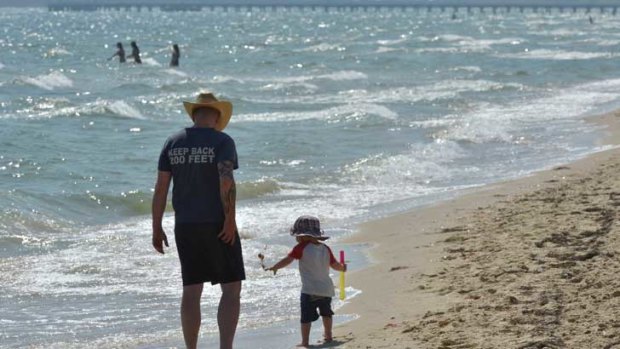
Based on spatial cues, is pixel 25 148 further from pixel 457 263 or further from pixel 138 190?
pixel 457 263

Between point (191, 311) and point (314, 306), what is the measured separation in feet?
3.41

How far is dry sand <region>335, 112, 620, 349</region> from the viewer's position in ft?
22.9

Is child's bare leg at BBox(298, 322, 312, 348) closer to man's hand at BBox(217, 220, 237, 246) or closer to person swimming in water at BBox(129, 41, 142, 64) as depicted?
man's hand at BBox(217, 220, 237, 246)

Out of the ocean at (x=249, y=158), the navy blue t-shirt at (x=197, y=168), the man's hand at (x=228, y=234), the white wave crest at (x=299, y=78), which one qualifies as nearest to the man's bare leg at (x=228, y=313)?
the man's hand at (x=228, y=234)

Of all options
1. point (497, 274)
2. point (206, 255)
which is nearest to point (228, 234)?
point (206, 255)

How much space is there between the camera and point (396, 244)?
11031 mm

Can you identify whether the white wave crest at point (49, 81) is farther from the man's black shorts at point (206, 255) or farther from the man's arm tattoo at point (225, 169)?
the man's arm tattoo at point (225, 169)

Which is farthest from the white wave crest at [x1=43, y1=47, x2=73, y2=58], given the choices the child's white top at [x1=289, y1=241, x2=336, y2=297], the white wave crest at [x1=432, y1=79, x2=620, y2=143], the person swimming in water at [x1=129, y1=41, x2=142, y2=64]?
the child's white top at [x1=289, y1=241, x2=336, y2=297]

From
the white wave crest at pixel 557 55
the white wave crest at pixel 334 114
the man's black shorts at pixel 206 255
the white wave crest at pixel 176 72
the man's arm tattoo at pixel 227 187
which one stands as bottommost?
the white wave crest at pixel 557 55

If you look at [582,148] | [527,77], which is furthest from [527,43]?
[582,148]

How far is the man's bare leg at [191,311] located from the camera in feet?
21.6

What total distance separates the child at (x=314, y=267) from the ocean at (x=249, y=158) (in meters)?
0.63

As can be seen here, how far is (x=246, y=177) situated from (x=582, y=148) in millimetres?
5306

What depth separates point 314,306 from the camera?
24.5ft
